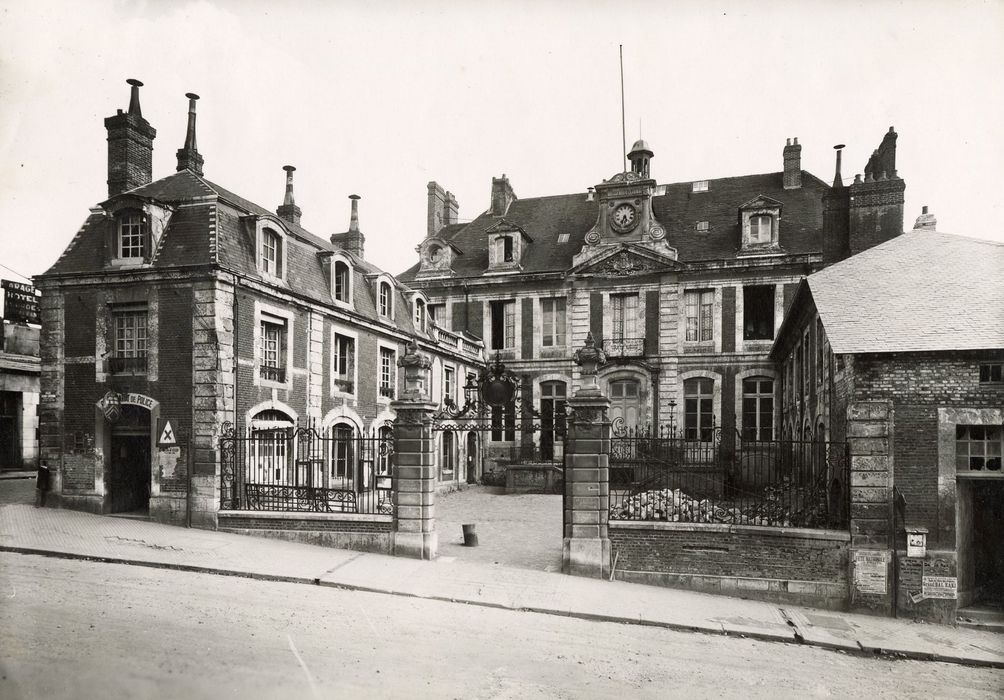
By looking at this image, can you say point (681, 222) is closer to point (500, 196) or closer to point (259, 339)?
point (500, 196)

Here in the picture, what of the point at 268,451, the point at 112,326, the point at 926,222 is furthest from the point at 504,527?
the point at 926,222

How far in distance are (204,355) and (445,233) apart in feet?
69.6

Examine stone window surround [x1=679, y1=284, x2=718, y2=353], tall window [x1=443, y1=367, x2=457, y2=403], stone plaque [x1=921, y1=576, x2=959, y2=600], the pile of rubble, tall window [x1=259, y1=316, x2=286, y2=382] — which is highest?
stone window surround [x1=679, y1=284, x2=718, y2=353]

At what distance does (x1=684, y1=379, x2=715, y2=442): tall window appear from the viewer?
27.3m

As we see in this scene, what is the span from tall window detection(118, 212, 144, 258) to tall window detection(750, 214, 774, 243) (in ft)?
73.8

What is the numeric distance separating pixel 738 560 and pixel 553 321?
746 inches

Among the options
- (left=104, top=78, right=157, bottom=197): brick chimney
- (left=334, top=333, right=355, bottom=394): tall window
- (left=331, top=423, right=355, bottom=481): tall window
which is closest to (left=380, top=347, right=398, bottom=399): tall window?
(left=334, top=333, right=355, bottom=394): tall window

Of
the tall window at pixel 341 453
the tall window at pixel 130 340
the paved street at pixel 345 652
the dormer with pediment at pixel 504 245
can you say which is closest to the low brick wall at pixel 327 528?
the paved street at pixel 345 652

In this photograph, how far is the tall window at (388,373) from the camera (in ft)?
74.5

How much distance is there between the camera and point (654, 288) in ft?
92.6

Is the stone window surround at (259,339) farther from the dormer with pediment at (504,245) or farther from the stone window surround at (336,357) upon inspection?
the dormer with pediment at (504,245)

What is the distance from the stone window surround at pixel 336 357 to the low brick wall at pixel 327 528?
629 cm

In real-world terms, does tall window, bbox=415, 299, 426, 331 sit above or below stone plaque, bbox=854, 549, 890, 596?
above

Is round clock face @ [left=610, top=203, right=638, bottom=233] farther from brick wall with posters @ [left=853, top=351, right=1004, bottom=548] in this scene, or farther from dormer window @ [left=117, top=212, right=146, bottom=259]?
dormer window @ [left=117, top=212, right=146, bottom=259]
